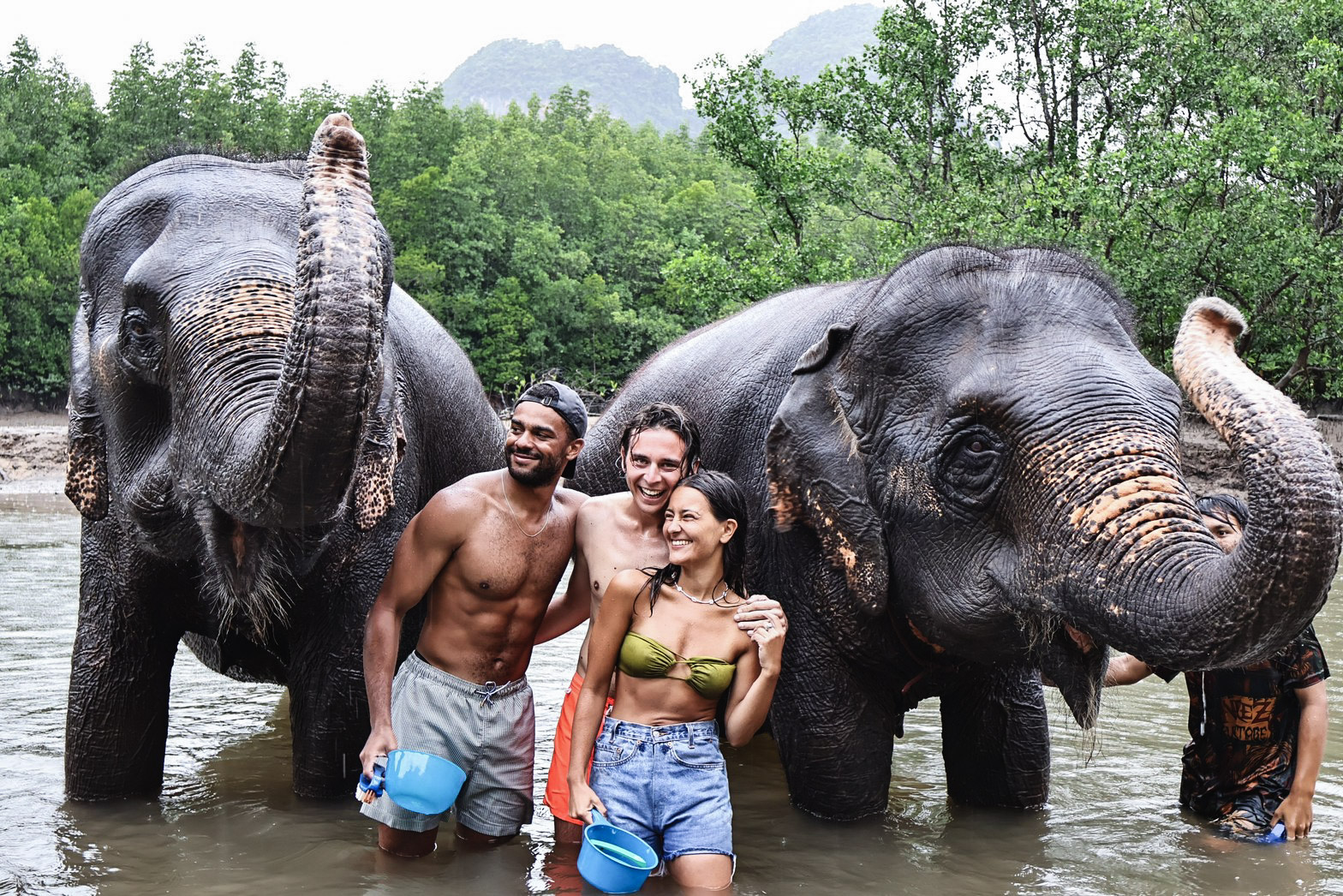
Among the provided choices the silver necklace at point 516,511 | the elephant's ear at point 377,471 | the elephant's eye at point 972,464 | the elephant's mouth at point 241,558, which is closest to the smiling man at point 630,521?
the silver necklace at point 516,511

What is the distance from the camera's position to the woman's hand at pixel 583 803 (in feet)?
13.2

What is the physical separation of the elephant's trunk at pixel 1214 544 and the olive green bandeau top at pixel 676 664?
994mm

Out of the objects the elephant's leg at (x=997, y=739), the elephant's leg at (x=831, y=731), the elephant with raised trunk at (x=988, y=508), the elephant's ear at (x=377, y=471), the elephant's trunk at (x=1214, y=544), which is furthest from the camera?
the elephant's leg at (x=997, y=739)

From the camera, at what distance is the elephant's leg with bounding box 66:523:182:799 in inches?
197

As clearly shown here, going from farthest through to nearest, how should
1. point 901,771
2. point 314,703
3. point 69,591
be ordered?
point 69,591 < point 901,771 < point 314,703

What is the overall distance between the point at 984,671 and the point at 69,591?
867 centimetres

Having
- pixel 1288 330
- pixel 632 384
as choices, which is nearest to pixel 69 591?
pixel 632 384

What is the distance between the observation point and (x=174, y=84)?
5353cm

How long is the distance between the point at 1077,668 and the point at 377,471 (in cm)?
216

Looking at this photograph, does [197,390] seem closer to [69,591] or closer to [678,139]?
[69,591]

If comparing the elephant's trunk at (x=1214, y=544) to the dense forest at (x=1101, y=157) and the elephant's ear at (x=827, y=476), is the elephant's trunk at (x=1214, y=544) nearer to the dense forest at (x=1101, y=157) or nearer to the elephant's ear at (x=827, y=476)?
the elephant's ear at (x=827, y=476)

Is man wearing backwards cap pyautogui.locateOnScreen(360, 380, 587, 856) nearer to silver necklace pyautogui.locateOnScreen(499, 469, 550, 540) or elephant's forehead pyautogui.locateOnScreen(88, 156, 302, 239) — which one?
silver necklace pyautogui.locateOnScreen(499, 469, 550, 540)

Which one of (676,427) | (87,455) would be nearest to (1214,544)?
(676,427)

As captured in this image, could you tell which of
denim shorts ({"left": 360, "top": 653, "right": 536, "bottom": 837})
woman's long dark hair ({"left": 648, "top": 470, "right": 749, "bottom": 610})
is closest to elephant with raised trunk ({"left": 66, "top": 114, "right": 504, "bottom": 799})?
denim shorts ({"left": 360, "top": 653, "right": 536, "bottom": 837})
